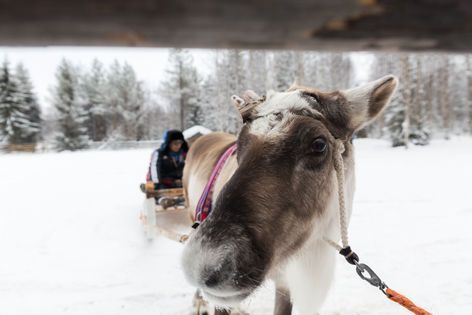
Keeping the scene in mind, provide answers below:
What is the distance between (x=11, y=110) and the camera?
34.3 metres

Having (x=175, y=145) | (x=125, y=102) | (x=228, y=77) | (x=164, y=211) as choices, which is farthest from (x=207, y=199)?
(x=125, y=102)

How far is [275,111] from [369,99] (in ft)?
2.13

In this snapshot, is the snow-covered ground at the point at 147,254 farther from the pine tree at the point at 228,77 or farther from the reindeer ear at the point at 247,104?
the pine tree at the point at 228,77

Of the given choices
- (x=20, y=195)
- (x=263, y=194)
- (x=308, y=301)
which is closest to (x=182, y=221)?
(x=308, y=301)

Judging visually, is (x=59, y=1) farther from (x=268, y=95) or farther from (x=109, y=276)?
(x=109, y=276)

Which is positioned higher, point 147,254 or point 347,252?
point 347,252

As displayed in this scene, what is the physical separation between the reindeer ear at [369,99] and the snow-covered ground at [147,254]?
1786 mm

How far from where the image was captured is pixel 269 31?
98cm

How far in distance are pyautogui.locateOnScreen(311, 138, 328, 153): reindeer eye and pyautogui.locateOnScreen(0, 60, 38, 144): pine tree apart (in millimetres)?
A: 40011

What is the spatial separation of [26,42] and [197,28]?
0.47 m

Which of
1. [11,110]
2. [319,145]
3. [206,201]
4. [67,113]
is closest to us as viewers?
[319,145]

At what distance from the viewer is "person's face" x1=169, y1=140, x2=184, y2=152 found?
6787 millimetres

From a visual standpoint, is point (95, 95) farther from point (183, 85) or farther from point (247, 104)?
point (247, 104)

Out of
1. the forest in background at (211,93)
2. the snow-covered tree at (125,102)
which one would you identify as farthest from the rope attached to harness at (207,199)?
the snow-covered tree at (125,102)
